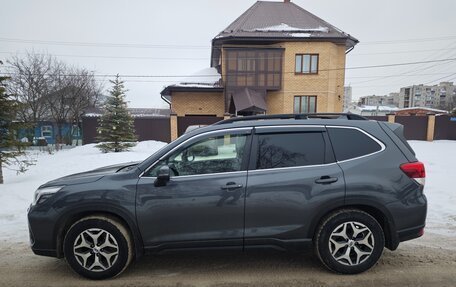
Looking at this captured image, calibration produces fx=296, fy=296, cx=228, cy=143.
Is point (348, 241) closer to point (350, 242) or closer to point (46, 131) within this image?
point (350, 242)

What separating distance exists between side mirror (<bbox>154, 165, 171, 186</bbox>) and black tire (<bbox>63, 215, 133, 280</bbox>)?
25.3 inches

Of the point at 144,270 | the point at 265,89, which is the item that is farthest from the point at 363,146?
the point at 265,89

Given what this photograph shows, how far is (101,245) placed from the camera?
3.20 metres

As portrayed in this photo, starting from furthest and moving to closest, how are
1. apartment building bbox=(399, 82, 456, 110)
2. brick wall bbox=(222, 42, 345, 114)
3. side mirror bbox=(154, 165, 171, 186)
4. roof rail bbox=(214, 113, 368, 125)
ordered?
apartment building bbox=(399, 82, 456, 110), brick wall bbox=(222, 42, 345, 114), roof rail bbox=(214, 113, 368, 125), side mirror bbox=(154, 165, 171, 186)

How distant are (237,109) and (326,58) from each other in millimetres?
7764

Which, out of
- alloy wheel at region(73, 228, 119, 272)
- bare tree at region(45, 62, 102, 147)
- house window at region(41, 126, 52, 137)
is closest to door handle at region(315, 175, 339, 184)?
alloy wheel at region(73, 228, 119, 272)

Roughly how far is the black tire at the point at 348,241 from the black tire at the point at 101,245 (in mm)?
2114

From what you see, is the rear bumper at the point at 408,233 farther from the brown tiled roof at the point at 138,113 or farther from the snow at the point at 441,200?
the brown tiled roof at the point at 138,113

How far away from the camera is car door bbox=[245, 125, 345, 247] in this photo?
3164 mm

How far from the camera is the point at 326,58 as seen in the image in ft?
69.1

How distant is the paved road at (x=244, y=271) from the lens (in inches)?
125

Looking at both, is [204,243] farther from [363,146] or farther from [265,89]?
[265,89]

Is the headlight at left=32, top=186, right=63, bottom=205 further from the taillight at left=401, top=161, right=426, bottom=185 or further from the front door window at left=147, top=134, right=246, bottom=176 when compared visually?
the taillight at left=401, top=161, right=426, bottom=185

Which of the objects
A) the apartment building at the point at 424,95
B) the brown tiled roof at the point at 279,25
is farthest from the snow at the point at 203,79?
the apartment building at the point at 424,95
